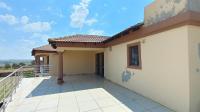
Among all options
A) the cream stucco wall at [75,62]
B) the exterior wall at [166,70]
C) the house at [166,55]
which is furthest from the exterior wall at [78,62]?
the exterior wall at [166,70]

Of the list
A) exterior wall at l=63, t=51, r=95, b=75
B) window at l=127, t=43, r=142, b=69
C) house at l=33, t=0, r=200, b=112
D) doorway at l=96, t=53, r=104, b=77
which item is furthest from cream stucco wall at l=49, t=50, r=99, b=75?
window at l=127, t=43, r=142, b=69

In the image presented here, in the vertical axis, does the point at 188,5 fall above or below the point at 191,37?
above

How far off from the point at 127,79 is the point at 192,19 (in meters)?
4.78

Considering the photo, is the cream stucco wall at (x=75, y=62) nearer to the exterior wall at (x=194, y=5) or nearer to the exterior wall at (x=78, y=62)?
the exterior wall at (x=78, y=62)

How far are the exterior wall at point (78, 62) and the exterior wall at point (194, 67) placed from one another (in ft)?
38.7

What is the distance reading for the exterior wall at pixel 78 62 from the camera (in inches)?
593

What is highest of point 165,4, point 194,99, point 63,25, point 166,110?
point 63,25

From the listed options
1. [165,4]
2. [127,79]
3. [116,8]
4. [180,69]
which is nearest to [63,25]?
[116,8]

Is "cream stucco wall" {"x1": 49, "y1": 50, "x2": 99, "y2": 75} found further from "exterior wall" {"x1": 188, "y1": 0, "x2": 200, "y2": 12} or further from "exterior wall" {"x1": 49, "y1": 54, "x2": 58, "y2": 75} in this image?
"exterior wall" {"x1": 188, "y1": 0, "x2": 200, "y2": 12}

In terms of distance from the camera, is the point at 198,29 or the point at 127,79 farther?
the point at 127,79

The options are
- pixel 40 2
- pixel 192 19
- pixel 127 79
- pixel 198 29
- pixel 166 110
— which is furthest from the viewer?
pixel 40 2

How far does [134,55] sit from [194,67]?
3446 millimetres

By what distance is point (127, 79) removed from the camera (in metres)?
8.15

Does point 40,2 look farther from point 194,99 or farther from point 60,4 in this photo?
point 194,99
